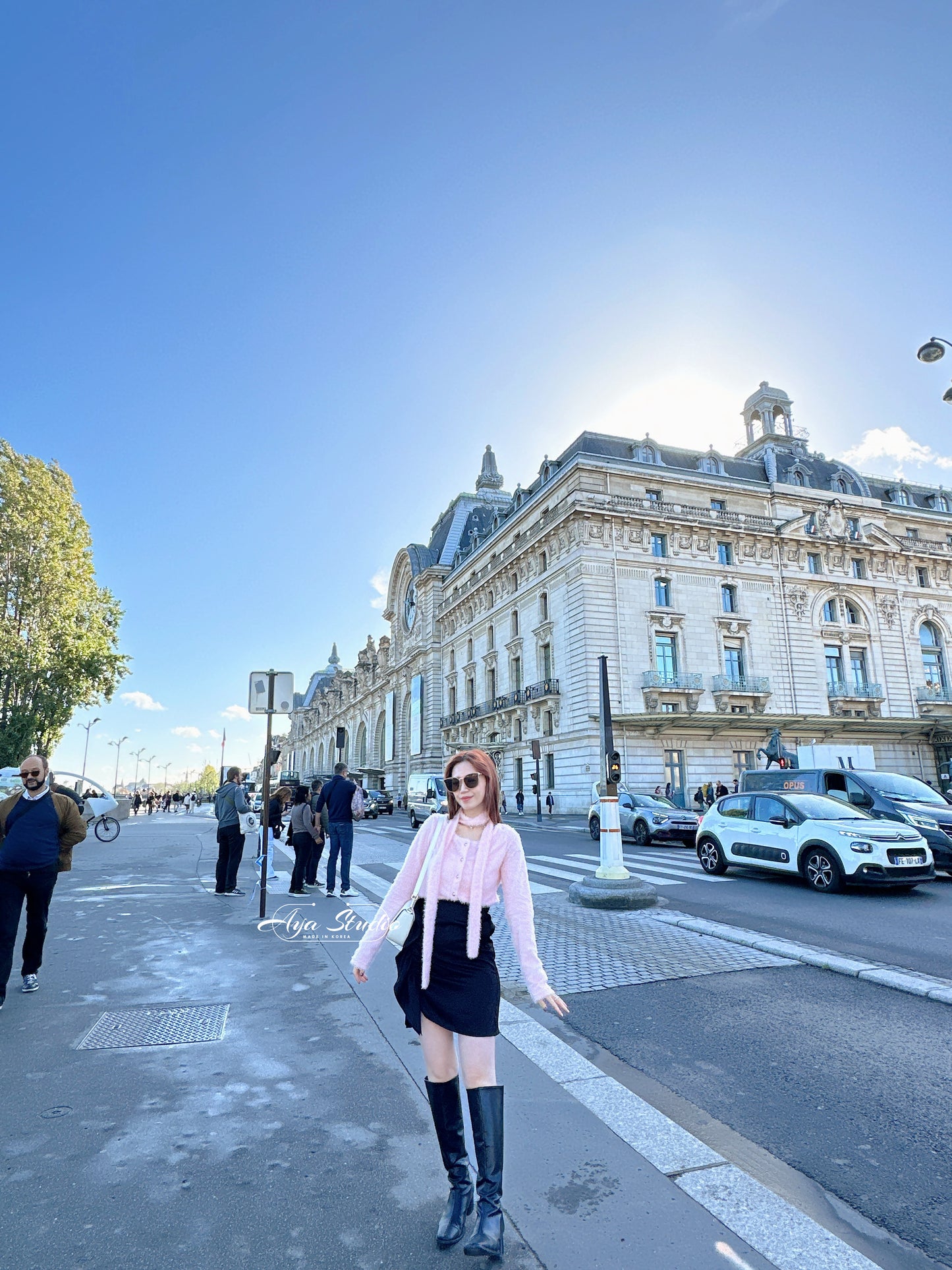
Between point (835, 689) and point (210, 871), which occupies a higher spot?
point (835, 689)

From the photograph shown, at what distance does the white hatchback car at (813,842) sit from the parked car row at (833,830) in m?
0.01

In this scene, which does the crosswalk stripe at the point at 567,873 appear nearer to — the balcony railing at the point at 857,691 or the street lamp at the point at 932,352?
the street lamp at the point at 932,352

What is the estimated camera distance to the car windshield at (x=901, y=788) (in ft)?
48.9

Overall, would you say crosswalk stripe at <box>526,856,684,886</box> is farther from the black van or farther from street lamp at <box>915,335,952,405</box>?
street lamp at <box>915,335,952,405</box>

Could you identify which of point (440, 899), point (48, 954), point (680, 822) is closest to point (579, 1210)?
point (440, 899)

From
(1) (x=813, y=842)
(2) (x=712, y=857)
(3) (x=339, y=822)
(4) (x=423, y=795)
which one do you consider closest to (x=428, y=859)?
(3) (x=339, y=822)

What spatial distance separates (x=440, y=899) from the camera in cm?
284

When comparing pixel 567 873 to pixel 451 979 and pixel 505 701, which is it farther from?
pixel 505 701

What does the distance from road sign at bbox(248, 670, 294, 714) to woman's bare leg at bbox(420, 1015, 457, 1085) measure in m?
7.12

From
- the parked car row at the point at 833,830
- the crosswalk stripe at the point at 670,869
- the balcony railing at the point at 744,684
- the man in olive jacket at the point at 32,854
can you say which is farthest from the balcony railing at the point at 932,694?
the man in olive jacket at the point at 32,854

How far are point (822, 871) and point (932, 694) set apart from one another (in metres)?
40.0

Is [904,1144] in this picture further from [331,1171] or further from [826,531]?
[826,531]

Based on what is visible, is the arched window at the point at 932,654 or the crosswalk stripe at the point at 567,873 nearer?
the crosswalk stripe at the point at 567,873

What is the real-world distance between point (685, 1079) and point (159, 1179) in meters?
2.67
